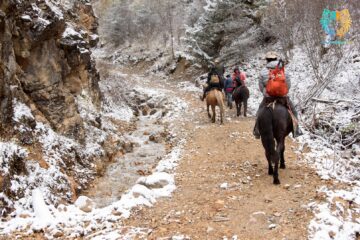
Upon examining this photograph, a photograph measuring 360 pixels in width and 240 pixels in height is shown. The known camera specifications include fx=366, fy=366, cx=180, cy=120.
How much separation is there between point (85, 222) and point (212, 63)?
61.1ft

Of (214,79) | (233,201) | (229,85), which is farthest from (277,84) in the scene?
(229,85)

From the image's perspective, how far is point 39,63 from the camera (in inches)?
424

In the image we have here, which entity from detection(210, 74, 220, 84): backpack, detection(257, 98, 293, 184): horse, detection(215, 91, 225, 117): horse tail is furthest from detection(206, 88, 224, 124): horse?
detection(257, 98, 293, 184): horse

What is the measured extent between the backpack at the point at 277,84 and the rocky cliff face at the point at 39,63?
228 inches

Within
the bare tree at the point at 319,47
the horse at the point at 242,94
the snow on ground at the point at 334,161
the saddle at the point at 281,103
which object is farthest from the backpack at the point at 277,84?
the bare tree at the point at 319,47

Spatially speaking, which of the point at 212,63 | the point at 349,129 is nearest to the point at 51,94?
the point at 349,129

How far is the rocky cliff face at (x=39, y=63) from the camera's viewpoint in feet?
28.4

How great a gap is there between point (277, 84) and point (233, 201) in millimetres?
2536

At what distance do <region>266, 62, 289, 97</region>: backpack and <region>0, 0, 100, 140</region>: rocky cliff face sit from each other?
5.78 meters

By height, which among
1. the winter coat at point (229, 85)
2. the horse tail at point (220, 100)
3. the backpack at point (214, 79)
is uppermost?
the backpack at point (214, 79)

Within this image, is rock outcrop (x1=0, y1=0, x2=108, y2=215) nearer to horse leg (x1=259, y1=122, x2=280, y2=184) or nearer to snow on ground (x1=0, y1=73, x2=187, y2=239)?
snow on ground (x1=0, y1=73, x2=187, y2=239)

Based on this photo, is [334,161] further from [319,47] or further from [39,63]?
[319,47]

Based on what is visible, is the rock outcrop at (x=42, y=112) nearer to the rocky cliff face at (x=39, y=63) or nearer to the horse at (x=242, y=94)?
the rocky cliff face at (x=39, y=63)

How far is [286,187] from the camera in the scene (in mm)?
7133
